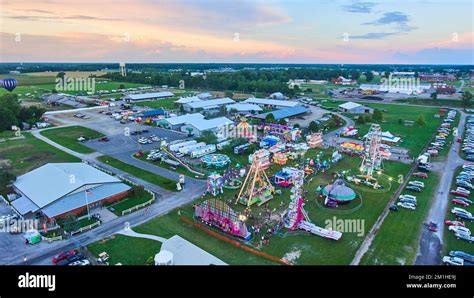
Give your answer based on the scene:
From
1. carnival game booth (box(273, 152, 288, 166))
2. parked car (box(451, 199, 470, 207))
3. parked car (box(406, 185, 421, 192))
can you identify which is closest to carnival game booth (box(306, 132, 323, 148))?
carnival game booth (box(273, 152, 288, 166))

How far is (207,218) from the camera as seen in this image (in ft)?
101

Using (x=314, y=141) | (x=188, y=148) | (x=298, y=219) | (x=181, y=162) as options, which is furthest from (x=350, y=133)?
(x=298, y=219)

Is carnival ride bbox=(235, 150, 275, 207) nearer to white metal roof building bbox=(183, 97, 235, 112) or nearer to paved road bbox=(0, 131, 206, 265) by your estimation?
paved road bbox=(0, 131, 206, 265)

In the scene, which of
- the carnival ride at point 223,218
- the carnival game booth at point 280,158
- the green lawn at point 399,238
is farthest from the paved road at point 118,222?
the green lawn at point 399,238

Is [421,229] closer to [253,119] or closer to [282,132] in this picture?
[282,132]

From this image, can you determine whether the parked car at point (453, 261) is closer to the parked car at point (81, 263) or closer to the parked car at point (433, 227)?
the parked car at point (433, 227)

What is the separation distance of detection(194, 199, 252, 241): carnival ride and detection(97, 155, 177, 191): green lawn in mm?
9139

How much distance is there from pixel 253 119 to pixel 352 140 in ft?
93.0

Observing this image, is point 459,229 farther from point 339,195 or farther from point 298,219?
point 298,219

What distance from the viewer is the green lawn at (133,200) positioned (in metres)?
33.8

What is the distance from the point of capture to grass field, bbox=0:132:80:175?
1837 inches

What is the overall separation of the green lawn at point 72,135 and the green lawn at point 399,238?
158 ft

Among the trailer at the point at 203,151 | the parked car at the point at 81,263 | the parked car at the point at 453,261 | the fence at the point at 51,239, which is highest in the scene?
the trailer at the point at 203,151

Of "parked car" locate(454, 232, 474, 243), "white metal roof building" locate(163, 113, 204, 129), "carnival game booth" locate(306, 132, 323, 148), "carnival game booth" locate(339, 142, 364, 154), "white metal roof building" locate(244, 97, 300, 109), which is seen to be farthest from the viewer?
"white metal roof building" locate(244, 97, 300, 109)
